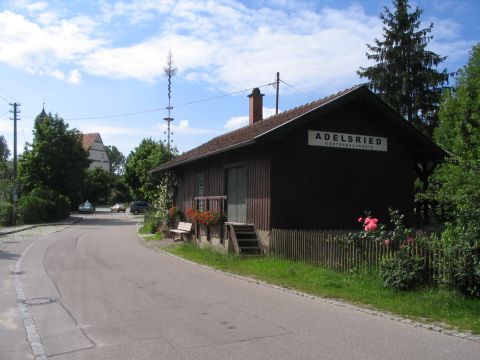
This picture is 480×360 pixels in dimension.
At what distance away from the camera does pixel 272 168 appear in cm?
1555

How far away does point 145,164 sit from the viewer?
147ft

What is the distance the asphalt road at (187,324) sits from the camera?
6043 millimetres

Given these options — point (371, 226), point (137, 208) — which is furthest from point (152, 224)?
point (137, 208)

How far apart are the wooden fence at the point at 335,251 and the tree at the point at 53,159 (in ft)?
123

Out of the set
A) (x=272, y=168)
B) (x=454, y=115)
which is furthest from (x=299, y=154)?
(x=454, y=115)

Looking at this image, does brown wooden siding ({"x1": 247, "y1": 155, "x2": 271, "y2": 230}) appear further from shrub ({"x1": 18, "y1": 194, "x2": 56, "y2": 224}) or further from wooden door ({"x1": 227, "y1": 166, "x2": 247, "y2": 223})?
shrub ({"x1": 18, "y1": 194, "x2": 56, "y2": 224})

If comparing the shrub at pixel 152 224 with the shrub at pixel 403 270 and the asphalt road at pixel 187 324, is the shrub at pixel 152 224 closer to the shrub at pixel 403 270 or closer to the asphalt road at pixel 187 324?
the asphalt road at pixel 187 324

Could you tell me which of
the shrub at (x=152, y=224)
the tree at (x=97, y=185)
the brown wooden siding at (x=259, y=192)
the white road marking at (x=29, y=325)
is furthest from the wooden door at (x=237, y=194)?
the tree at (x=97, y=185)

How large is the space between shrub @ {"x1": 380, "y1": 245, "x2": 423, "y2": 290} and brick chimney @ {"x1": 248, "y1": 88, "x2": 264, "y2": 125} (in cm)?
1604

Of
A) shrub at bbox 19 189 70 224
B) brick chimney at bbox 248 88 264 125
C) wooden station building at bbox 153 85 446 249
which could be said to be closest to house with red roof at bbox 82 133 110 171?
shrub at bbox 19 189 70 224

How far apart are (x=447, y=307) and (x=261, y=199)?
8441 mm

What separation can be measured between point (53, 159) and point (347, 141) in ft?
121

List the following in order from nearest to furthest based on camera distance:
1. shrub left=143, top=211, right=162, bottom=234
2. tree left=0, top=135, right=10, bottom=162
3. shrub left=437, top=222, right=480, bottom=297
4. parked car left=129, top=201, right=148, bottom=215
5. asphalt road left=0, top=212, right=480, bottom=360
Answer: asphalt road left=0, top=212, right=480, bottom=360 → shrub left=437, top=222, right=480, bottom=297 → shrub left=143, top=211, right=162, bottom=234 → parked car left=129, top=201, right=148, bottom=215 → tree left=0, top=135, right=10, bottom=162

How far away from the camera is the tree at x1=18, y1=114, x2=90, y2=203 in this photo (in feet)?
155
